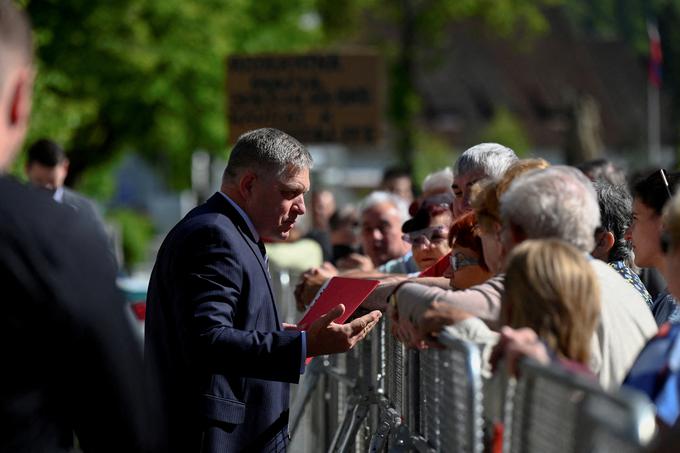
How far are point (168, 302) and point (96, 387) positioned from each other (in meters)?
2.18

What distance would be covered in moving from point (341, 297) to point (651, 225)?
1.34 meters

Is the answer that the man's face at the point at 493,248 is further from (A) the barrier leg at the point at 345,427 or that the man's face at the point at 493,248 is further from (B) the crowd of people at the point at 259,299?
(A) the barrier leg at the point at 345,427

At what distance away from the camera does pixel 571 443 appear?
295 cm

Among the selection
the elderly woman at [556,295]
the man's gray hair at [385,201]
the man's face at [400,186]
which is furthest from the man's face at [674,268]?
the man's face at [400,186]

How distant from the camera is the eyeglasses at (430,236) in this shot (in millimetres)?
6484

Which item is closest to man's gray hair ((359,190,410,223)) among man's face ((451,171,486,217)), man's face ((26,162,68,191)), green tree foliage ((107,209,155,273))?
man's face ((26,162,68,191))

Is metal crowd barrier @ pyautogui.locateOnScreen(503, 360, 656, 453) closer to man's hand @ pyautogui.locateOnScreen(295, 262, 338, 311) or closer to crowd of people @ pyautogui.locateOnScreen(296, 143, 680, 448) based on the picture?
crowd of people @ pyautogui.locateOnScreen(296, 143, 680, 448)

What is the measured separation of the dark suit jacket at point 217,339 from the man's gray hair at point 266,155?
7.0 inches

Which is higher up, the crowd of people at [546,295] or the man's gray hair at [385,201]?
the crowd of people at [546,295]

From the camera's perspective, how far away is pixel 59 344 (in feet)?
8.38

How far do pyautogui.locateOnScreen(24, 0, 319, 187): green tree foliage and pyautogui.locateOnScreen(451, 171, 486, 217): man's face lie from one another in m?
13.9

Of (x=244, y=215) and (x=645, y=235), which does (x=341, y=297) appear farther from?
(x=645, y=235)

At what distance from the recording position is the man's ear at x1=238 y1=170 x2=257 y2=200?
16.2 ft

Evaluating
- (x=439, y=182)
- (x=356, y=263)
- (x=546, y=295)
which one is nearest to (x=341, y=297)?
(x=546, y=295)
